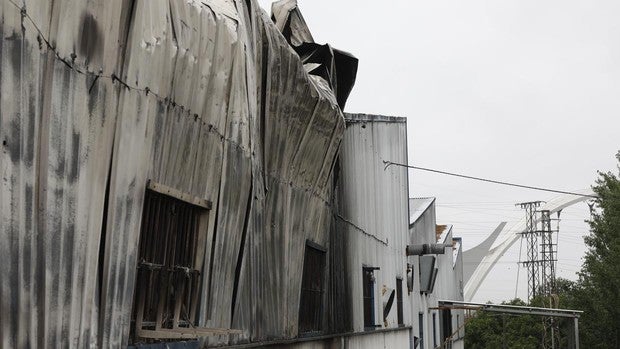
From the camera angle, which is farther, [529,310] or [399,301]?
[529,310]

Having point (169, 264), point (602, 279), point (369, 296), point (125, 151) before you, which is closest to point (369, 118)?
point (369, 296)

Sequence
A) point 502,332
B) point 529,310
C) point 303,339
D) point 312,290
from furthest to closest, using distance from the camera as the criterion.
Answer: point 502,332
point 529,310
point 312,290
point 303,339

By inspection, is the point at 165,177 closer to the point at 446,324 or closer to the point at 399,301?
the point at 399,301

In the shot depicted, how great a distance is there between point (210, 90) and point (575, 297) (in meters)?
36.4

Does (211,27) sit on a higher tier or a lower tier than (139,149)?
higher

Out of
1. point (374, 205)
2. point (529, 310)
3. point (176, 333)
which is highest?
point (374, 205)

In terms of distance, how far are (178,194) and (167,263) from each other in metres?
0.54

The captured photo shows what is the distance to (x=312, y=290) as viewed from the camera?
11.7 metres

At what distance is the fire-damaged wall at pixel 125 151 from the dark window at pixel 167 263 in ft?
0.40

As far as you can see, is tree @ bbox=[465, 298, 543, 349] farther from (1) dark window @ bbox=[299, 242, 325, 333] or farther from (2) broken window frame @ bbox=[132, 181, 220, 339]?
(2) broken window frame @ bbox=[132, 181, 220, 339]

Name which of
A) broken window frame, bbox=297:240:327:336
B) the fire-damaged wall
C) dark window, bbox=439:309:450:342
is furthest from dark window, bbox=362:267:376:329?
dark window, bbox=439:309:450:342

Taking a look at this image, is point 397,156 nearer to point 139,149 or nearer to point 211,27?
point 211,27

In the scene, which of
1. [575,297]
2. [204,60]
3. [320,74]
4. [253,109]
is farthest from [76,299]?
[575,297]

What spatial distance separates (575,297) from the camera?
132ft
